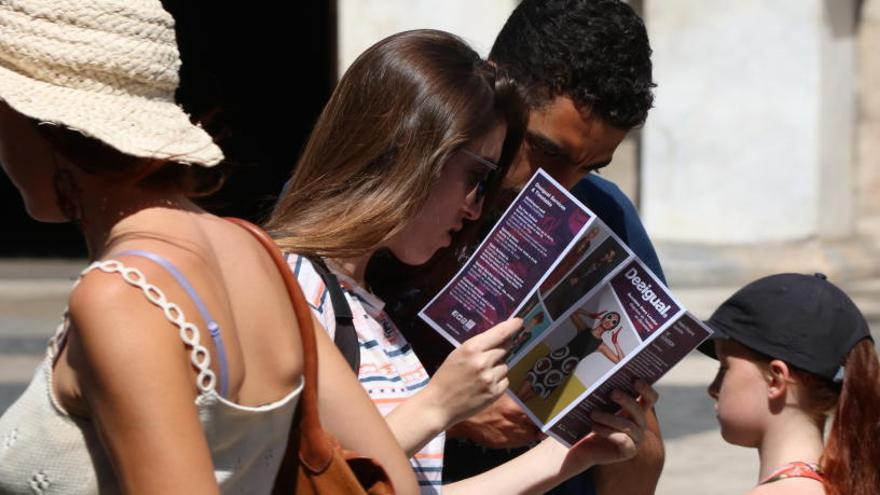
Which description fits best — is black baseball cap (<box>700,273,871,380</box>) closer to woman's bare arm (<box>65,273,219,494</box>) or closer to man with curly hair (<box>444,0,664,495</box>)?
man with curly hair (<box>444,0,664,495</box>)

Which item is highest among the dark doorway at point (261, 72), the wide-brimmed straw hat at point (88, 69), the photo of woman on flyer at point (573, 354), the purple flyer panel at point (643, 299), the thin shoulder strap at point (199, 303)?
the wide-brimmed straw hat at point (88, 69)

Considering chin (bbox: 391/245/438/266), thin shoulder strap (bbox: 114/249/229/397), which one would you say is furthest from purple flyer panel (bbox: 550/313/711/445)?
thin shoulder strap (bbox: 114/249/229/397)

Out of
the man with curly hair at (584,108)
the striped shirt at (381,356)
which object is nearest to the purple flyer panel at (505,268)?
the striped shirt at (381,356)

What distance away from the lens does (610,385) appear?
96.1 inches

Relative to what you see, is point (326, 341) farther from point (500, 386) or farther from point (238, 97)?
point (238, 97)

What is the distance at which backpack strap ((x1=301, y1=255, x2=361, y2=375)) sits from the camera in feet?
7.27

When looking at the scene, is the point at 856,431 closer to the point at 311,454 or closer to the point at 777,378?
the point at 777,378

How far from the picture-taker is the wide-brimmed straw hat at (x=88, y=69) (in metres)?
A: 1.64

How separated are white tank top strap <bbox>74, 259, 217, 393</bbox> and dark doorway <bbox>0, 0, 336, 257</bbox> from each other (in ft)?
49.9

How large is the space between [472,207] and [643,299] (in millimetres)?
337

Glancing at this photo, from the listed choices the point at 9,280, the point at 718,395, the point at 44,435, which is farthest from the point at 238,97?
the point at 44,435

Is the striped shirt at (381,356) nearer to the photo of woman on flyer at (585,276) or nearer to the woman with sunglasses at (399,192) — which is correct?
the woman with sunglasses at (399,192)

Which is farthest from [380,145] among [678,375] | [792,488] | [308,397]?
[678,375]

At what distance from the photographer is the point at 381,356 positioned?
2.36m
